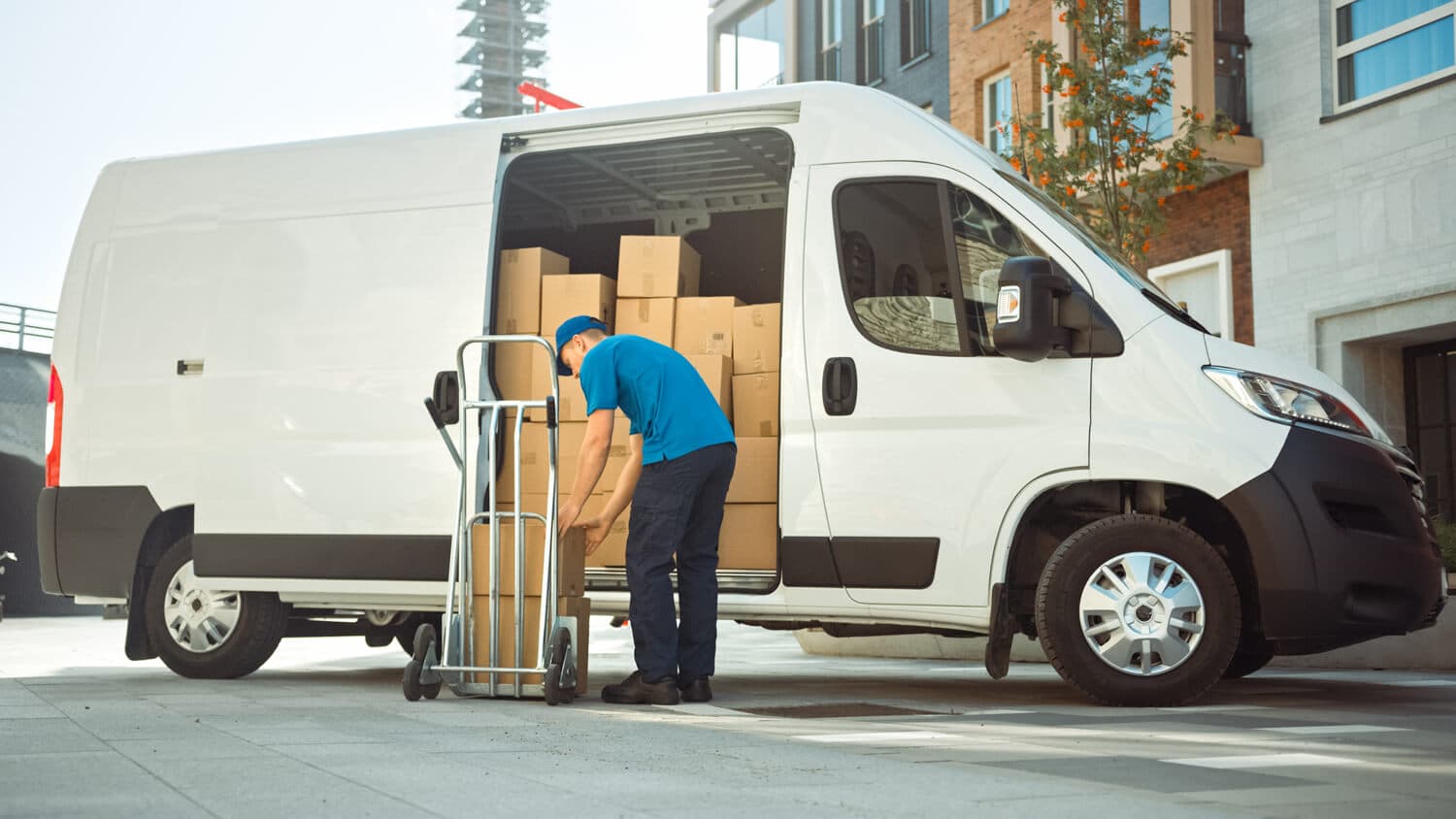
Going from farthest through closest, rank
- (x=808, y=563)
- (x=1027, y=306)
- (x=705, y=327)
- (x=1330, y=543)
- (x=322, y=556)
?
(x=322, y=556)
(x=705, y=327)
(x=808, y=563)
(x=1027, y=306)
(x=1330, y=543)

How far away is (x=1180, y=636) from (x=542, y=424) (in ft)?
10.1

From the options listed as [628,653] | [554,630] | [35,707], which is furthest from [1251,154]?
[35,707]

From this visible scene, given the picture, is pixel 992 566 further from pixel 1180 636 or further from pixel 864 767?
pixel 864 767

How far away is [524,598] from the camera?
677cm

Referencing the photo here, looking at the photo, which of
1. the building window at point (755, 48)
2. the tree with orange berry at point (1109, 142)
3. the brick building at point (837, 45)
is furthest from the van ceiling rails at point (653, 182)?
the building window at point (755, 48)

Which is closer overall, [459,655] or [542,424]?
[459,655]

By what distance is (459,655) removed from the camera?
6.78 meters

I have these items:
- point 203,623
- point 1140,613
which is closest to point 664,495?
point 1140,613

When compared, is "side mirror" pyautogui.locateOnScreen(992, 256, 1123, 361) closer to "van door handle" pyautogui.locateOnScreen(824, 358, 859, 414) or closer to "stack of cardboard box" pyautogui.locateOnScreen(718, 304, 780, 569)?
"van door handle" pyautogui.locateOnScreen(824, 358, 859, 414)

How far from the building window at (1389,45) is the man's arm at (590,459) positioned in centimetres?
1041

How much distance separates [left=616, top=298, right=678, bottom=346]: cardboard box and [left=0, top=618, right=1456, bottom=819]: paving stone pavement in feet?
5.62

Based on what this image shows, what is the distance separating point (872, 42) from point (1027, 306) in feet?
62.3

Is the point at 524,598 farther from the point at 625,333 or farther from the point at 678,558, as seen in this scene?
the point at 625,333

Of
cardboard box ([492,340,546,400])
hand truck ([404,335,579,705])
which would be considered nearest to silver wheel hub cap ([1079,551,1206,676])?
hand truck ([404,335,579,705])
